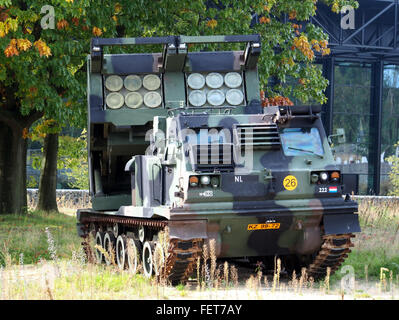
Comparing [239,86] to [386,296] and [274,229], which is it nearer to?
[274,229]

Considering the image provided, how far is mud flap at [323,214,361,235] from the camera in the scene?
1147 cm

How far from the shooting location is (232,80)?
48.7 feet

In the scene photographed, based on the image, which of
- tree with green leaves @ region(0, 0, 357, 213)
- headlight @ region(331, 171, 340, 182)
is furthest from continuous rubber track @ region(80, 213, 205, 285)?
tree with green leaves @ region(0, 0, 357, 213)

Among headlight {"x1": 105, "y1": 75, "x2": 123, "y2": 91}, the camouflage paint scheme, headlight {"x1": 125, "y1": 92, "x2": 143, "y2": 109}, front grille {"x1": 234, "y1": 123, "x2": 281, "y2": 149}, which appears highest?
headlight {"x1": 105, "y1": 75, "x2": 123, "y2": 91}

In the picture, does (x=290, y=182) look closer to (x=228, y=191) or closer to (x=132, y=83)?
(x=228, y=191)

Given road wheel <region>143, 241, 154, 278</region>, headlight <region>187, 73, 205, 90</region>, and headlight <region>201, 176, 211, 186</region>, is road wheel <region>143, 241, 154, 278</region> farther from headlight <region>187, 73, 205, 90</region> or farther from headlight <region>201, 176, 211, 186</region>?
headlight <region>187, 73, 205, 90</region>

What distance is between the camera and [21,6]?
17.5 m

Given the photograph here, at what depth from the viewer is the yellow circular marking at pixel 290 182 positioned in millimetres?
11305

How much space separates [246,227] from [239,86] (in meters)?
4.22

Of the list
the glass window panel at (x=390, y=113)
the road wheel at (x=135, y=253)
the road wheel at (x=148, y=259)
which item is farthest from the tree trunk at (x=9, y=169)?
the glass window panel at (x=390, y=113)

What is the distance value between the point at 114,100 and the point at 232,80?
87.7 inches

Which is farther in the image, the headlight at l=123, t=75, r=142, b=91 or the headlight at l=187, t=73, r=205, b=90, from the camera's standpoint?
the headlight at l=187, t=73, r=205, b=90

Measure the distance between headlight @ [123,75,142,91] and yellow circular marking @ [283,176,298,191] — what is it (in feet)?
13.6

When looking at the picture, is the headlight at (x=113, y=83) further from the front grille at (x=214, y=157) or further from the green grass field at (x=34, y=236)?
the front grille at (x=214, y=157)
